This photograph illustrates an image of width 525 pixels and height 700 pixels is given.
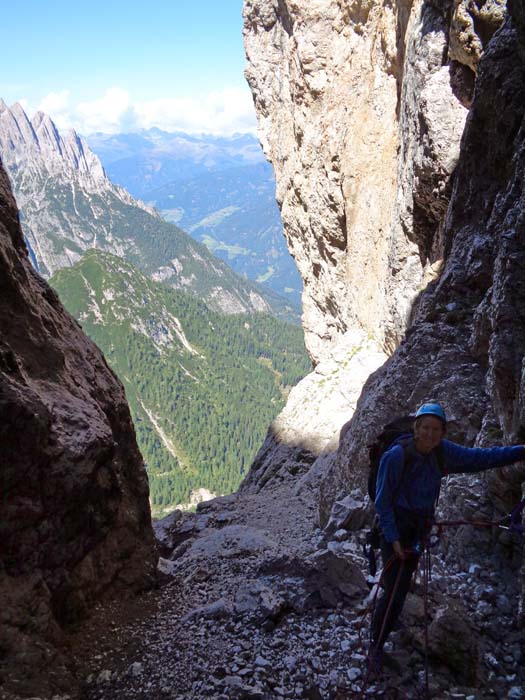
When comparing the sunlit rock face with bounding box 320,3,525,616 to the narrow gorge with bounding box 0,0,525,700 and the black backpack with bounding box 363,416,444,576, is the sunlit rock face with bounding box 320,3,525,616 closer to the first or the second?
the narrow gorge with bounding box 0,0,525,700

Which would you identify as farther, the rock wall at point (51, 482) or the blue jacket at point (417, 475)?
the rock wall at point (51, 482)

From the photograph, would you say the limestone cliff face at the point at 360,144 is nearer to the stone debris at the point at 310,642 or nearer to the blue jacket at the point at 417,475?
the stone debris at the point at 310,642

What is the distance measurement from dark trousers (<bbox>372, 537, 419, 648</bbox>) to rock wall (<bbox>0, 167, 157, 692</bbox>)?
3778mm

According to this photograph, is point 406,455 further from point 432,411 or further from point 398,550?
point 398,550

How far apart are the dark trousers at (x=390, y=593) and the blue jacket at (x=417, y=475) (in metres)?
0.38

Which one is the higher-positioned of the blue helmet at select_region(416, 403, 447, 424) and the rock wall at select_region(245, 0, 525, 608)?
the rock wall at select_region(245, 0, 525, 608)

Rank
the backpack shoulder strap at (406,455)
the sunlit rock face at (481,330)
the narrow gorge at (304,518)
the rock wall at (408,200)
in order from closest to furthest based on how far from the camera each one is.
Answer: the backpack shoulder strap at (406,455) → the narrow gorge at (304,518) → the sunlit rock face at (481,330) → the rock wall at (408,200)

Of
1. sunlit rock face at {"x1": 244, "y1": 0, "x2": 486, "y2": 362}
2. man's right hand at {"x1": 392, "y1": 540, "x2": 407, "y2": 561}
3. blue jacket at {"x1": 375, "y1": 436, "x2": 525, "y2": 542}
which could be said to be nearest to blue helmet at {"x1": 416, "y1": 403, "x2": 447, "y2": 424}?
blue jacket at {"x1": 375, "y1": 436, "x2": 525, "y2": 542}

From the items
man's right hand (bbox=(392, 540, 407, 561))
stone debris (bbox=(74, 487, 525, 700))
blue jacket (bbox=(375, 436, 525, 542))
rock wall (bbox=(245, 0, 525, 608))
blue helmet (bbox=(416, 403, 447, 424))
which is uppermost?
rock wall (bbox=(245, 0, 525, 608))

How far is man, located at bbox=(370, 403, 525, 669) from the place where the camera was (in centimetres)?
520

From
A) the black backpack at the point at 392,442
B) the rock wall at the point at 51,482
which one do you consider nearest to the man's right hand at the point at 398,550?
the black backpack at the point at 392,442

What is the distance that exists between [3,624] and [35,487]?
65.7 inches

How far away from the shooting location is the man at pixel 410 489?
5199 mm

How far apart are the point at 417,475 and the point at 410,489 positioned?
17cm
